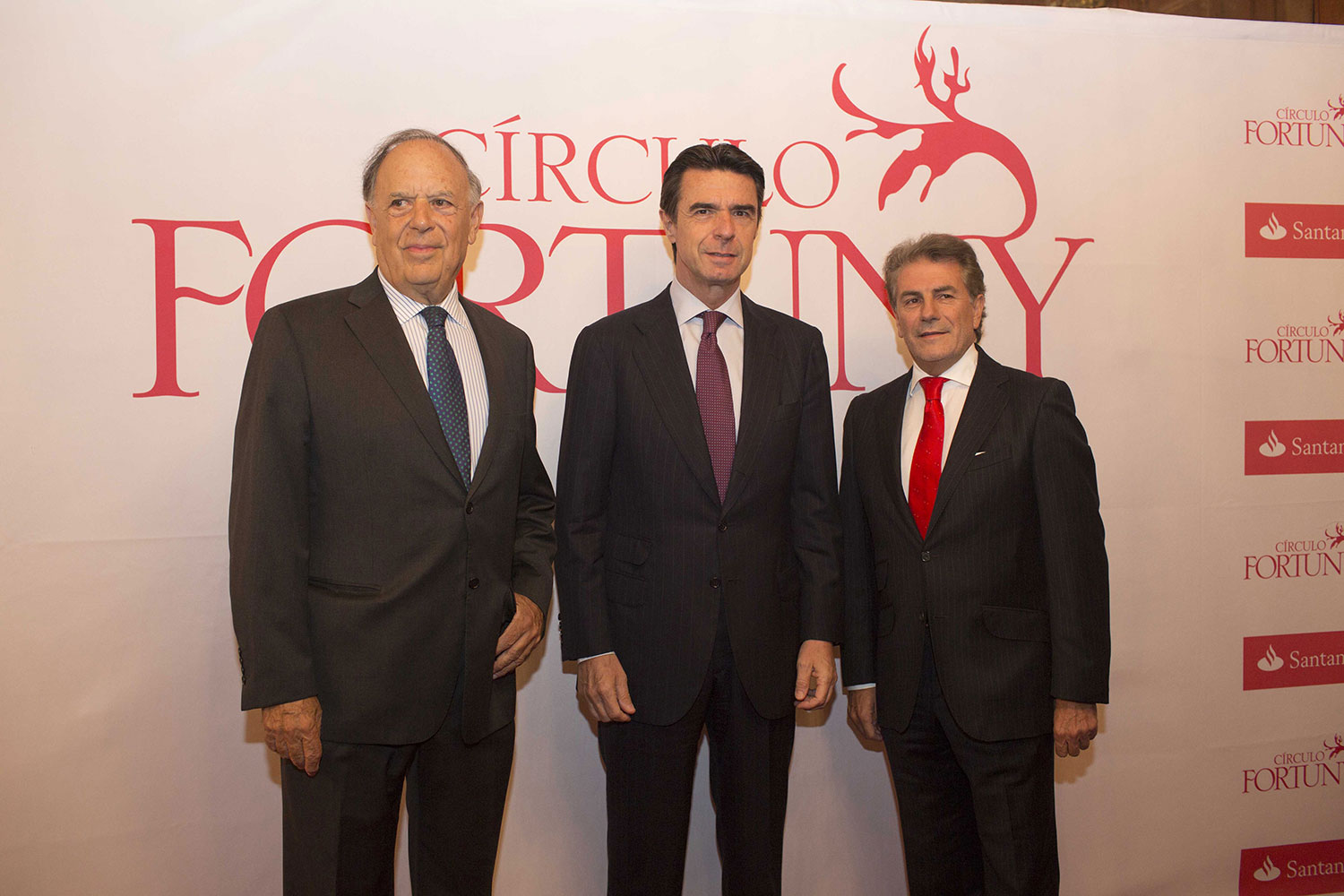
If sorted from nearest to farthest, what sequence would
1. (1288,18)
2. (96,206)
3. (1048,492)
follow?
(1048,492) → (96,206) → (1288,18)

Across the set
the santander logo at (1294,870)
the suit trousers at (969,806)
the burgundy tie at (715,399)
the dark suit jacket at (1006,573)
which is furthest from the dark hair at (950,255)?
the santander logo at (1294,870)

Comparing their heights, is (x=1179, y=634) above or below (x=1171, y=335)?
below

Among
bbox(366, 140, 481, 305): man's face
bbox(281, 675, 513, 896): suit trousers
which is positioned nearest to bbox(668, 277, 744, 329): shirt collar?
bbox(366, 140, 481, 305): man's face

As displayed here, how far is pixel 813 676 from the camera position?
202 cm

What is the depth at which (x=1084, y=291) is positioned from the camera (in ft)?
9.23

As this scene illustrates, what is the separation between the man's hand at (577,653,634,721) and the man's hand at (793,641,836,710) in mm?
397

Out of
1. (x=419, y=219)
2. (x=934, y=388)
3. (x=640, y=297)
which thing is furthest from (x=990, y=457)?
(x=419, y=219)

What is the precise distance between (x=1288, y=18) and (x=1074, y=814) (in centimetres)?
337

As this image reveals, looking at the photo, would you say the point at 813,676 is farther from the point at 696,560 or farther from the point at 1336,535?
the point at 1336,535

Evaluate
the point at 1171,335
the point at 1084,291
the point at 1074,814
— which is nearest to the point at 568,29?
the point at 1084,291

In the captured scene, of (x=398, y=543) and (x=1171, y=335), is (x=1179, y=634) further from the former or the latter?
(x=398, y=543)

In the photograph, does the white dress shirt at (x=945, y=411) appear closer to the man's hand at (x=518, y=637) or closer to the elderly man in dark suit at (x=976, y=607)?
the elderly man in dark suit at (x=976, y=607)

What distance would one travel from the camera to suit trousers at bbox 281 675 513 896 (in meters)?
1.68

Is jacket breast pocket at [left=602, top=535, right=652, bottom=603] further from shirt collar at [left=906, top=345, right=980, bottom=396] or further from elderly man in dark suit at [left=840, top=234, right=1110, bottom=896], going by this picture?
shirt collar at [left=906, top=345, right=980, bottom=396]
